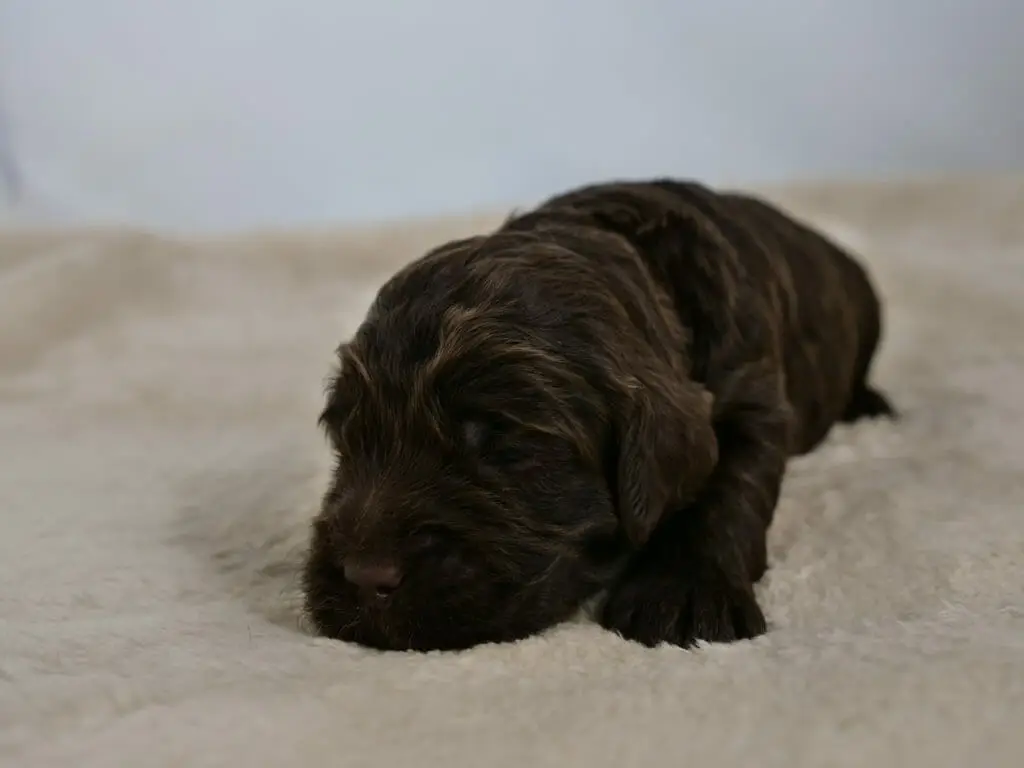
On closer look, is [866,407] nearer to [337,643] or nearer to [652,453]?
[652,453]

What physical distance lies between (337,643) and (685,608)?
53cm

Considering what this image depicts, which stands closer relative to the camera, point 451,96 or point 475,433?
point 475,433

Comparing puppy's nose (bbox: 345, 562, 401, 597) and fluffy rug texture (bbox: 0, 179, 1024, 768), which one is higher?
puppy's nose (bbox: 345, 562, 401, 597)

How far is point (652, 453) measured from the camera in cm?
186

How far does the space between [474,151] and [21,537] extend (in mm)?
3307

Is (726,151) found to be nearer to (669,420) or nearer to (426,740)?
(669,420)

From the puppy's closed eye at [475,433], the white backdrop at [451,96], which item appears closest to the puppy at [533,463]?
the puppy's closed eye at [475,433]

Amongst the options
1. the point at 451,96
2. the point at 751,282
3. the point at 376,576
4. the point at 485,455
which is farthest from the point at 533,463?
the point at 451,96

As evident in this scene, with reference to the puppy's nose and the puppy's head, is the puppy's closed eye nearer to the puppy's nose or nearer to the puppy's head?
the puppy's head

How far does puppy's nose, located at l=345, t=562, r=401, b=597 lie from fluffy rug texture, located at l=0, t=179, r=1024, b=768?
90 millimetres

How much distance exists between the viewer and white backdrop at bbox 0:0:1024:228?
477cm

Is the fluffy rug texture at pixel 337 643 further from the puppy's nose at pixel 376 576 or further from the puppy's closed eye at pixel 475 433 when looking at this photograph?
the puppy's closed eye at pixel 475 433

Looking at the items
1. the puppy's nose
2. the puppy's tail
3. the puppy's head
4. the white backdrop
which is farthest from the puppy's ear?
the white backdrop

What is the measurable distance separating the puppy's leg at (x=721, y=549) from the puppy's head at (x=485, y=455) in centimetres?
8
